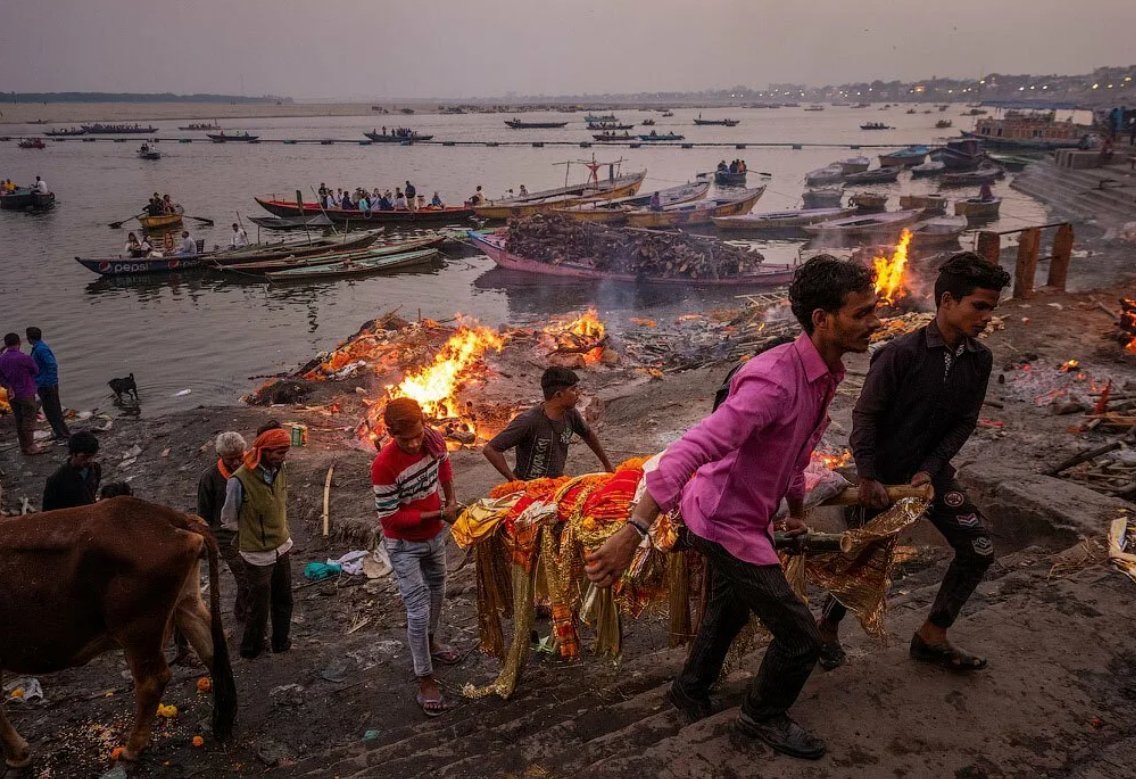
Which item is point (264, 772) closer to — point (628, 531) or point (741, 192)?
point (628, 531)

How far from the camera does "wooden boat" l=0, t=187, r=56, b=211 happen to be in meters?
41.9

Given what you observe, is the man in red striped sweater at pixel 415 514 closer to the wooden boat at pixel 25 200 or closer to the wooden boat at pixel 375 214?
the wooden boat at pixel 375 214

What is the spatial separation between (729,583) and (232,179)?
6521 cm

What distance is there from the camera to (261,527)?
480cm

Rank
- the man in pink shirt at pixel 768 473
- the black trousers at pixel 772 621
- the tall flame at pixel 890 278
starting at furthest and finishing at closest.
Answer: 1. the tall flame at pixel 890 278
2. the black trousers at pixel 772 621
3. the man in pink shirt at pixel 768 473

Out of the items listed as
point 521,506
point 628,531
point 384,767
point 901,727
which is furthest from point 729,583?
point 384,767

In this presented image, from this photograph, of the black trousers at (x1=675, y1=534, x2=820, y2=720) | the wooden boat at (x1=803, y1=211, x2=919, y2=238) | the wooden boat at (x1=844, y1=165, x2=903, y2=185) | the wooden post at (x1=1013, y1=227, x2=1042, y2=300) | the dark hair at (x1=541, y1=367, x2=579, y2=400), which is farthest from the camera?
the wooden boat at (x1=844, y1=165, x2=903, y2=185)

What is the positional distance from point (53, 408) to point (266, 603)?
9174mm

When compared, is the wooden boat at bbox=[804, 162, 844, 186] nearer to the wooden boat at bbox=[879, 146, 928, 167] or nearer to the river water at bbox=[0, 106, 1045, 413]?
the river water at bbox=[0, 106, 1045, 413]

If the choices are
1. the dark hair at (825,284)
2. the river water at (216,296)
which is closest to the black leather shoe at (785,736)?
the dark hair at (825,284)

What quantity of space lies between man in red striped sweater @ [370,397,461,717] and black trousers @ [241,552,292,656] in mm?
1320

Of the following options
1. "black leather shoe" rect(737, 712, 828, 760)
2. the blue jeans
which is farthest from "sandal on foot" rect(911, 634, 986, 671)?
the blue jeans

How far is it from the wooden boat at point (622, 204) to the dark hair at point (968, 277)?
889 inches

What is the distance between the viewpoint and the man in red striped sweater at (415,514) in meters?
4.01
